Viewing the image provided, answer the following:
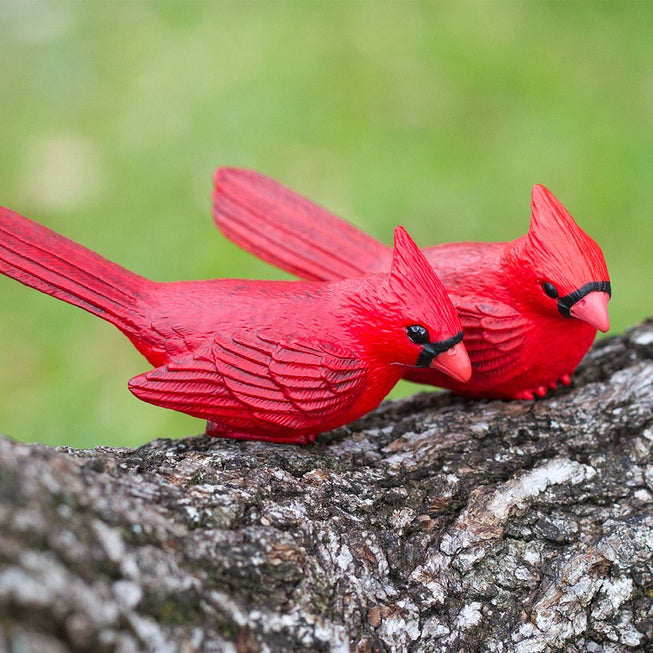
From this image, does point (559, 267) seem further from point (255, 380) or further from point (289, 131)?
point (289, 131)

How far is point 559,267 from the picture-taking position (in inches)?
74.6

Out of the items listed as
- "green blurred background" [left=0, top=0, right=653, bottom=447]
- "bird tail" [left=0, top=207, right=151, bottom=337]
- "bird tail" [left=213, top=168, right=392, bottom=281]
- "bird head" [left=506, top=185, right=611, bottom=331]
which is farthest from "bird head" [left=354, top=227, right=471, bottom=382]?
"green blurred background" [left=0, top=0, right=653, bottom=447]

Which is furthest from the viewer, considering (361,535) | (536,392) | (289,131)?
(289,131)

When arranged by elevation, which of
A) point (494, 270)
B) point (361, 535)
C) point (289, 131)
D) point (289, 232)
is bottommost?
point (361, 535)

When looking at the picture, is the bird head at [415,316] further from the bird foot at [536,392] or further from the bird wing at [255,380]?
the bird foot at [536,392]

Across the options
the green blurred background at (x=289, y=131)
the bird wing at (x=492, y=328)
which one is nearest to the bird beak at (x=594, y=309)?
the bird wing at (x=492, y=328)

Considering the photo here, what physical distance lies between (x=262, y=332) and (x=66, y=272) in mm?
447

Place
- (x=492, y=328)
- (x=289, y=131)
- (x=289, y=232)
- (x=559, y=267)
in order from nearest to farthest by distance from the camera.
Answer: (x=559, y=267), (x=492, y=328), (x=289, y=232), (x=289, y=131)

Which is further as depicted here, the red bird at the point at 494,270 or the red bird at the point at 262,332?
the red bird at the point at 494,270

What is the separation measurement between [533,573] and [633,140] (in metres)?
3.33

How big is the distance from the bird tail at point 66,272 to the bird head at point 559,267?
35.1 inches

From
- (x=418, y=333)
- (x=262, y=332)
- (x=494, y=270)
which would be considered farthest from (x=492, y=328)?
(x=262, y=332)

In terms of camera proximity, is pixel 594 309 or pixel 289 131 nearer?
pixel 594 309

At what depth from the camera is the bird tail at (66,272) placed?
1.80 m
